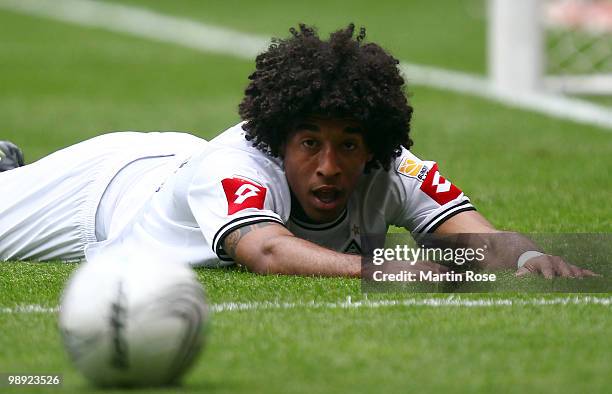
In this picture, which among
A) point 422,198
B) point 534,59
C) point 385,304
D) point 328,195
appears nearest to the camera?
point 385,304

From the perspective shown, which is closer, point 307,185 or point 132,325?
point 132,325

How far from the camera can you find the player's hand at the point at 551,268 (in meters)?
6.79

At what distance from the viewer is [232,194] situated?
6914 mm

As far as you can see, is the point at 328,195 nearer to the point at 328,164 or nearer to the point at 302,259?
the point at 328,164

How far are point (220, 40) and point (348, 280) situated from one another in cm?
1924

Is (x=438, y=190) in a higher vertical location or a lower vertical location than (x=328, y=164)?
higher

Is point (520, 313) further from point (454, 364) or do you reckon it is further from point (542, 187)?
point (542, 187)

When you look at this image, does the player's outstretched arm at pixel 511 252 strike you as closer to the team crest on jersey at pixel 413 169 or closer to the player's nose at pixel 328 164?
the team crest on jersey at pixel 413 169

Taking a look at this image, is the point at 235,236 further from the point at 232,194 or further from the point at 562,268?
the point at 562,268

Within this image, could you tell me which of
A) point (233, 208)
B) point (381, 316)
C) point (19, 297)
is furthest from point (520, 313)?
point (19, 297)

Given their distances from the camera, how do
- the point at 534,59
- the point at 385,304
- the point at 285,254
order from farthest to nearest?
1. the point at 534,59
2. the point at 285,254
3. the point at 385,304

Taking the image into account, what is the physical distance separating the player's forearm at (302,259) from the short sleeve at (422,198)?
611mm

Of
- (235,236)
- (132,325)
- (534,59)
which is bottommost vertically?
(132,325)

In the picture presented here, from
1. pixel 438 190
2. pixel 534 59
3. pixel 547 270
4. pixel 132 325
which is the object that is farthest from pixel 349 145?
pixel 534 59
